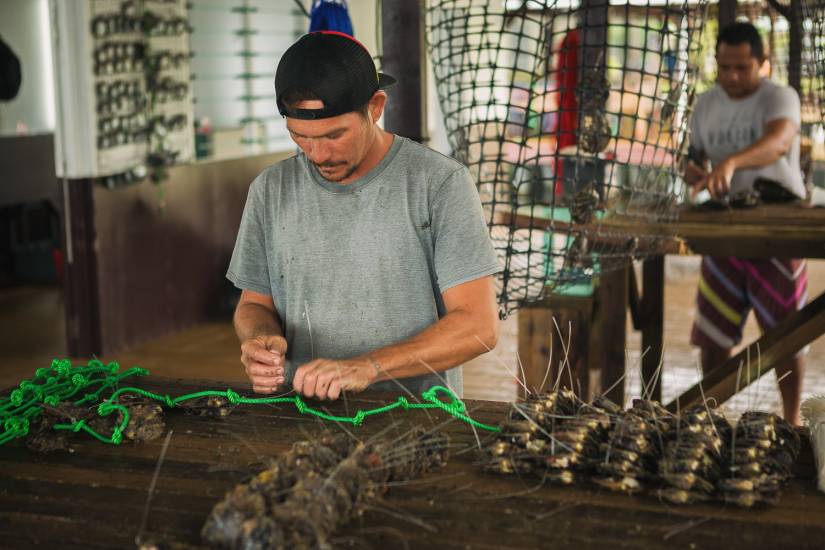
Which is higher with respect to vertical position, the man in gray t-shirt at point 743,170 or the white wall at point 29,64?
the white wall at point 29,64

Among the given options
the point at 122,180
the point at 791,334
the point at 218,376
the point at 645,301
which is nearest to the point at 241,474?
the point at 791,334

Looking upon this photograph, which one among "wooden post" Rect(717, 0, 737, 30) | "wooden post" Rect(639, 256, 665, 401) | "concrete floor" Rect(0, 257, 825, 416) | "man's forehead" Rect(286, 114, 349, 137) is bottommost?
"concrete floor" Rect(0, 257, 825, 416)

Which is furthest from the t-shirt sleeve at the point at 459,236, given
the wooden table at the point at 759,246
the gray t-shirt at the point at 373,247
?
the wooden table at the point at 759,246

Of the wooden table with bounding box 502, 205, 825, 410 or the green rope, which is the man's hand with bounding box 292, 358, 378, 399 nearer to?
the green rope

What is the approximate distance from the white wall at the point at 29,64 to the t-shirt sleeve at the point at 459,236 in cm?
719

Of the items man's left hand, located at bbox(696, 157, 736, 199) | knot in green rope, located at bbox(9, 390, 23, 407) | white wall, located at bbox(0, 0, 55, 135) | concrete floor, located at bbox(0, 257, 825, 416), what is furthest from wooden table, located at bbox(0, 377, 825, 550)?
white wall, located at bbox(0, 0, 55, 135)

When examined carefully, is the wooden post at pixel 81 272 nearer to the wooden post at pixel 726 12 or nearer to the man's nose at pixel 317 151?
the wooden post at pixel 726 12

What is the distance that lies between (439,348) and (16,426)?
842 millimetres

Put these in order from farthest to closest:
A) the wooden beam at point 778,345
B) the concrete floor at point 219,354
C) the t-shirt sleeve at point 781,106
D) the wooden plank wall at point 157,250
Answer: the wooden plank wall at point 157,250, the concrete floor at point 219,354, the t-shirt sleeve at point 781,106, the wooden beam at point 778,345

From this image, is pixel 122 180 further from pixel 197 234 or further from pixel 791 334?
pixel 791 334

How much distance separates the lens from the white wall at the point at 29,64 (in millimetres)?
8539

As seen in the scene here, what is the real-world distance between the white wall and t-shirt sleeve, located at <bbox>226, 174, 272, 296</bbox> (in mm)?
6847

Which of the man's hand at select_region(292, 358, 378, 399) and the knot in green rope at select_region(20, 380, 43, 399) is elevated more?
the man's hand at select_region(292, 358, 378, 399)

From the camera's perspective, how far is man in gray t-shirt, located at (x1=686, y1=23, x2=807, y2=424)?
166 inches
